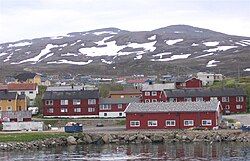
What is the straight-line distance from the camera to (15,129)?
61688mm

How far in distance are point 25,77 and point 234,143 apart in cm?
7369

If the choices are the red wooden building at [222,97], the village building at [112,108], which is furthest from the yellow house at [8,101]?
the red wooden building at [222,97]

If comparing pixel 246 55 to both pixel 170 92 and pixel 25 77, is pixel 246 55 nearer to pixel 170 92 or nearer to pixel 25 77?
pixel 25 77

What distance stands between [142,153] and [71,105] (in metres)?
30.6

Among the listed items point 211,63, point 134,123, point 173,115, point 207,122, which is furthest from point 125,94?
point 211,63

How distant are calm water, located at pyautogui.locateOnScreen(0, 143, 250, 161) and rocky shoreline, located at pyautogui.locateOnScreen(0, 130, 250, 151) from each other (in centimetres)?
197

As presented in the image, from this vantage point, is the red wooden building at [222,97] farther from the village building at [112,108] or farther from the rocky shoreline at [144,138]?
the rocky shoreline at [144,138]

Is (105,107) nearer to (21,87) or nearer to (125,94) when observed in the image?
(125,94)

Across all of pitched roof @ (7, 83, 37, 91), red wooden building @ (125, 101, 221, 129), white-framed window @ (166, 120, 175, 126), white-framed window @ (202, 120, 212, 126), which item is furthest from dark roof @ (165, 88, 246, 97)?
pitched roof @ (7, 83, 37, 91)

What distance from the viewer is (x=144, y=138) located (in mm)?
55125

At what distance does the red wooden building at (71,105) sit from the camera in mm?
75875

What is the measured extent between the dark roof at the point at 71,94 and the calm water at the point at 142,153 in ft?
77.6

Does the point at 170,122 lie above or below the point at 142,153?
above

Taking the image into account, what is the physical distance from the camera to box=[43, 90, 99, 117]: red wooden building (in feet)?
249
